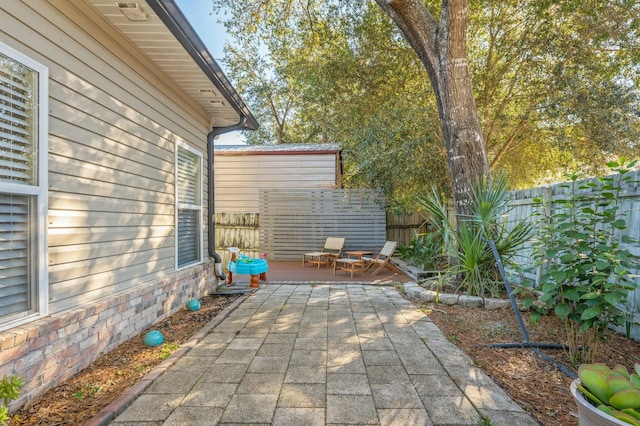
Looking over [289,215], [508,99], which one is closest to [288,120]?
[289,215]

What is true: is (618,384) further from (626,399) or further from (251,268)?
(251,268)

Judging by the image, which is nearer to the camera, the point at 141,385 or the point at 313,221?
the point at 141,385

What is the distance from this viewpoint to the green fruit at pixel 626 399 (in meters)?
1.24

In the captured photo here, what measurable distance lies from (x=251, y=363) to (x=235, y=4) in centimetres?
750

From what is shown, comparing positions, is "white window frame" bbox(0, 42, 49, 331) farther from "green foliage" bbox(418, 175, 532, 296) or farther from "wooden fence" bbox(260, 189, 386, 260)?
"wooden fence" bbox(260, 189, 386, 260)

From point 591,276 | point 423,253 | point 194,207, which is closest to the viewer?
point 591,276

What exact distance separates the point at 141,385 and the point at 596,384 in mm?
2499

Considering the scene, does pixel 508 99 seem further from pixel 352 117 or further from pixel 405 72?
pixel 352 117

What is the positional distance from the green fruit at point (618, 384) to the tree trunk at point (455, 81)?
345 centimetres

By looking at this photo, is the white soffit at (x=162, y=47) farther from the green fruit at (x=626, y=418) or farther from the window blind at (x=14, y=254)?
the green fruit at (x=626, y=418)

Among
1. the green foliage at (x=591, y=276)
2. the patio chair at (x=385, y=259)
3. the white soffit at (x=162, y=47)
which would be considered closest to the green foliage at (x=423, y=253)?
the patio chair at (x=385, y=259)

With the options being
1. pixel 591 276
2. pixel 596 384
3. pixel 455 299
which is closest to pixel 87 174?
pixel 596 384

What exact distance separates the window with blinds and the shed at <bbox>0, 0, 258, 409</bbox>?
155mm

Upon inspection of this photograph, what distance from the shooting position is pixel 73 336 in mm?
2412
